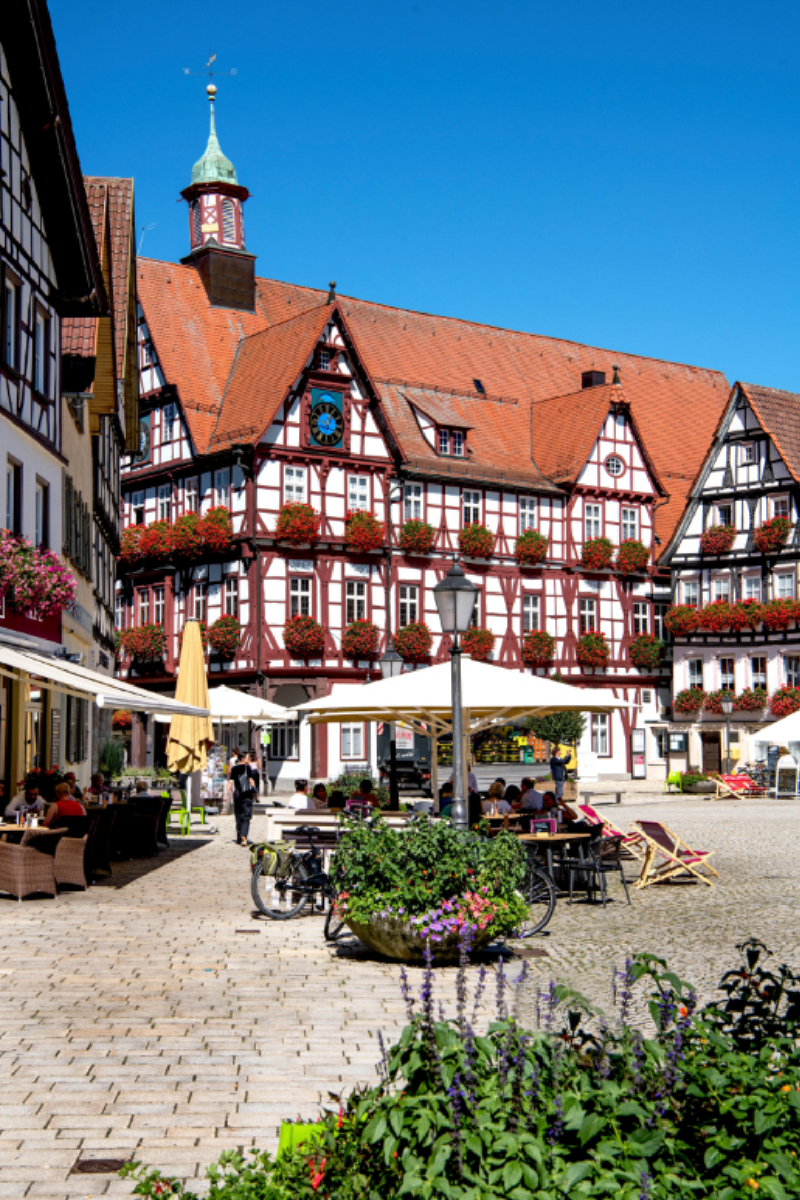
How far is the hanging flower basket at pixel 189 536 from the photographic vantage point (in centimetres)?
4366

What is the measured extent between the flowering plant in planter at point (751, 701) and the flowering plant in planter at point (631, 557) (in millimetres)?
5895

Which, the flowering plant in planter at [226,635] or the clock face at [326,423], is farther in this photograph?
the clock face at [326,423]

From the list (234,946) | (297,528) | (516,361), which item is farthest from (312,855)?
(516,361)

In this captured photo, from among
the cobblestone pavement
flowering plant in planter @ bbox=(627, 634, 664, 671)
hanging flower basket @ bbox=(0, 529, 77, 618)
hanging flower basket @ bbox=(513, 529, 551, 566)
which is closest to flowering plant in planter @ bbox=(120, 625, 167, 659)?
hanging flower basket @ bbox=(513, 529, 551, 566)

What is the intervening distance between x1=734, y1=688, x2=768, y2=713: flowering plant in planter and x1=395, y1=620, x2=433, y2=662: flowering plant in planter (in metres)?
12.1

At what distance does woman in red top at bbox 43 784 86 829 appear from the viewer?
15969mm

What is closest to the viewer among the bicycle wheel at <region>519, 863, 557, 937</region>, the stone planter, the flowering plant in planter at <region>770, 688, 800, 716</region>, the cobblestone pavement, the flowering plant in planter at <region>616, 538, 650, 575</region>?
the cobblestone pavement

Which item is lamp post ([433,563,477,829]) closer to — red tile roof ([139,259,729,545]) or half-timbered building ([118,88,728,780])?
half-timbered building ([118,88,728,780])

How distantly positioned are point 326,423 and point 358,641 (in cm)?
680

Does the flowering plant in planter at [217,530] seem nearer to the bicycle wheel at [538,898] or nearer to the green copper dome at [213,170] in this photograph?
the green copper dome at [213,170]

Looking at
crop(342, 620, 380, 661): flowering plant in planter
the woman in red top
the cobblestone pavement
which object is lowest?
the cobblestone pavement

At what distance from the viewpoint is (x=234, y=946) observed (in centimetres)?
1188

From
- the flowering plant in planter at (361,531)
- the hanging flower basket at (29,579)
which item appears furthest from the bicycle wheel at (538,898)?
the flowering plant in planter at (361,531)

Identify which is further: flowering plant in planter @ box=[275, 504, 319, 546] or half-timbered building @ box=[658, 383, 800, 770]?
half-timbered building @ box=[658, 383, 800, 770]
